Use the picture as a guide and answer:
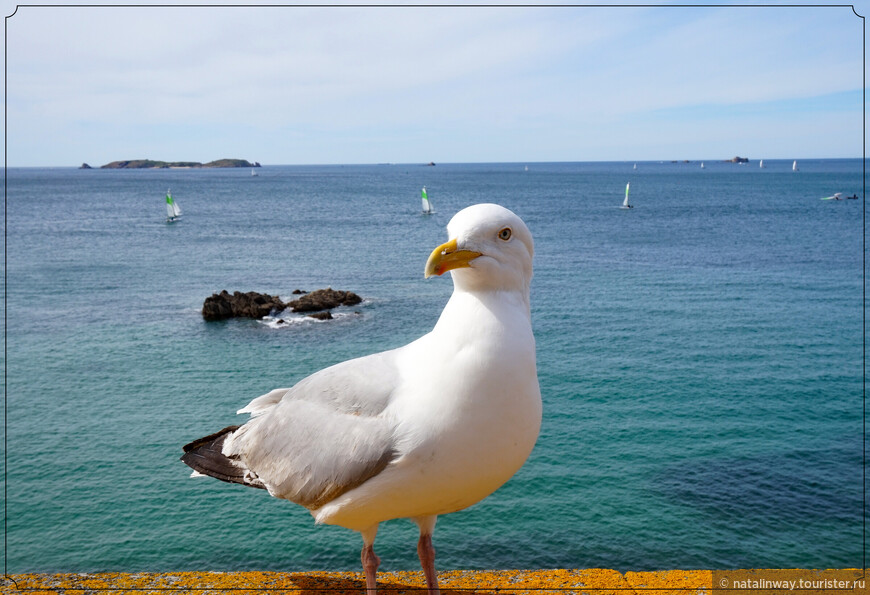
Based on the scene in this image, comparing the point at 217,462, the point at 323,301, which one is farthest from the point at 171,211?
the point at 217,462

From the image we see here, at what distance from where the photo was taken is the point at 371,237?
214 feet

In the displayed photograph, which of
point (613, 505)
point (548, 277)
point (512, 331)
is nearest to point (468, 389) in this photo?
point (512, 331)

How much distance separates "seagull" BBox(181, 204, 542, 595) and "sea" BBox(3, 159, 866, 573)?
7386 mm

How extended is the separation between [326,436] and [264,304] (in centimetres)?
3277

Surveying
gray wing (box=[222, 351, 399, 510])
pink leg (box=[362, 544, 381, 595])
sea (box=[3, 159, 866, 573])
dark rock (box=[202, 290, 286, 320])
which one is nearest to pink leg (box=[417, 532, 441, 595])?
pink leg (box=[362, 544, 381, 595])

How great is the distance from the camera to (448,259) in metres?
3.77

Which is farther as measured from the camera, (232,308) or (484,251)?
(232,308)

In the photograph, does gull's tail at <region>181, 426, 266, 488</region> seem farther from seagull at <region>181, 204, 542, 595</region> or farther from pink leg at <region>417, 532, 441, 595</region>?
pink leg at <region>417, 532, 441, 595</region>

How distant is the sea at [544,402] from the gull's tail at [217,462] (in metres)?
5.96

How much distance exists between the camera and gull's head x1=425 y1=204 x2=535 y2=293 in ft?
12.4

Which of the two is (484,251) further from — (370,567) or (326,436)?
(370,567)

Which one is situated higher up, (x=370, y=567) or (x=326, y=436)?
(x=326, y=436)

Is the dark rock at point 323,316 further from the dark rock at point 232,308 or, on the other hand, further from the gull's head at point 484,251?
the gull's head at point 484,251

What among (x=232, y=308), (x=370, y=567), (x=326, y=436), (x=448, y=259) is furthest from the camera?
(x=232, y=308)
